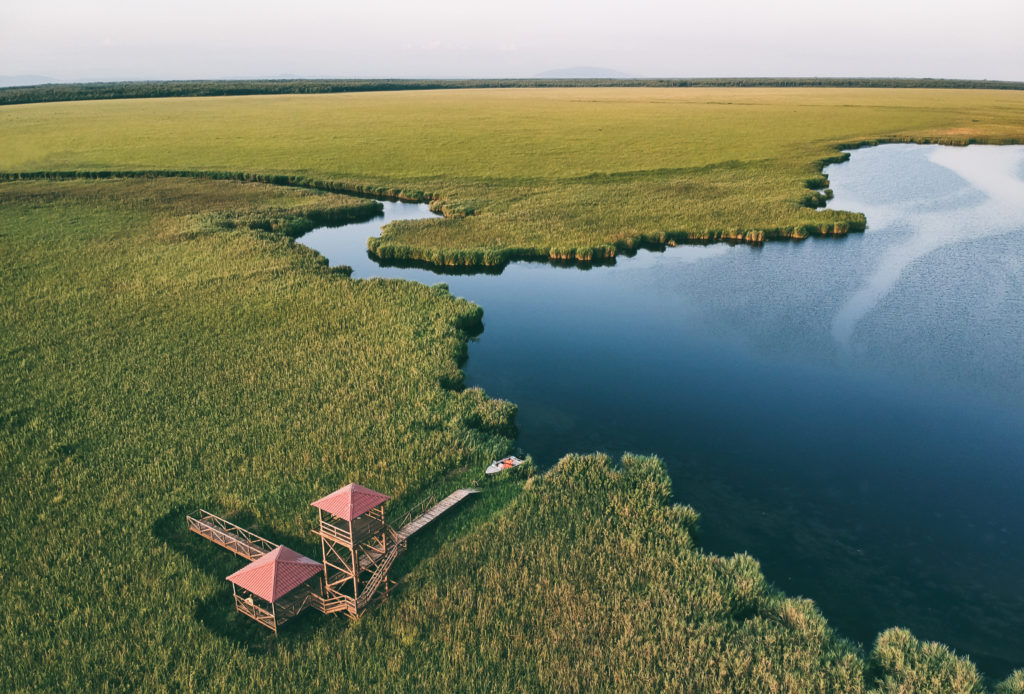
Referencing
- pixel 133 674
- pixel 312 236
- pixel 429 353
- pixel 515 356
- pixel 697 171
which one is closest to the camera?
pixel 133 674

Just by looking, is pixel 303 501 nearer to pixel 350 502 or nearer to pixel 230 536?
pixel 230 536

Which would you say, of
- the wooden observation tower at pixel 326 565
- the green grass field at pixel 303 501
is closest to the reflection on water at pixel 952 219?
the green grass field at pixel 303 501

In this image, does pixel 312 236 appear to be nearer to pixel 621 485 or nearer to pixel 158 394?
pixel 158 394

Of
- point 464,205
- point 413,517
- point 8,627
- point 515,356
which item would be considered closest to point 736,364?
point 515,356

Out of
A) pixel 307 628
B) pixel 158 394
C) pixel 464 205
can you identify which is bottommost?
pixel 307 628

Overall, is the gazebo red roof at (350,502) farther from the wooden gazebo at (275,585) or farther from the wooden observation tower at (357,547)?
the wooden gazebo at (275,585)

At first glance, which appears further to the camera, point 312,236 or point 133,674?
point 312,236

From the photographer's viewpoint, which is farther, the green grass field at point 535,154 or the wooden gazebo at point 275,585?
the green grass field at point 535,154
